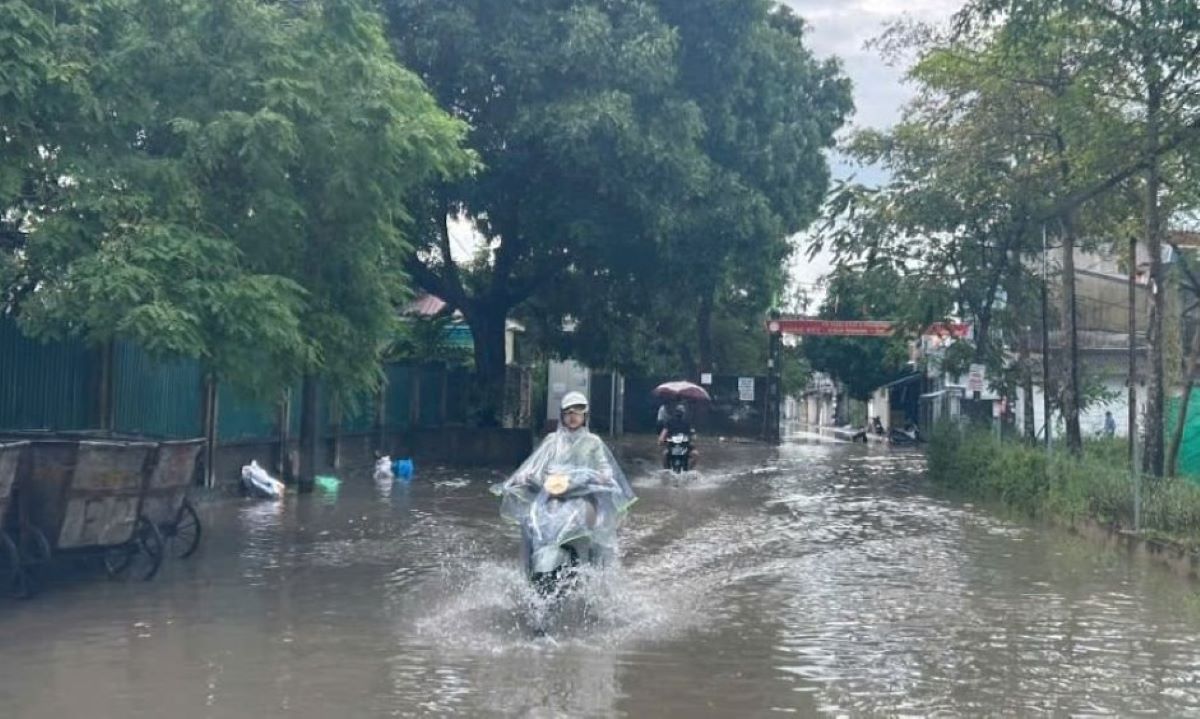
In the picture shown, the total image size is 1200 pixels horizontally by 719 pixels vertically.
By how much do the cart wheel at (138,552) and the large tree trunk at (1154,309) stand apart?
12099 mm

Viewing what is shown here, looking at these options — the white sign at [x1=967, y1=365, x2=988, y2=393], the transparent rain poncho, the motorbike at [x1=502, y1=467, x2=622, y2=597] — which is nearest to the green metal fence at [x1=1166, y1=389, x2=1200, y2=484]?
the white sign at [x1=967, y1=365, x2=988, y2=393]

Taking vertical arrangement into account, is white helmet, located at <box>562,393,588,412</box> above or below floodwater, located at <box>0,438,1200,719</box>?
above

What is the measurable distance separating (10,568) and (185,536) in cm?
344

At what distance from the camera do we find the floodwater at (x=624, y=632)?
823 cm

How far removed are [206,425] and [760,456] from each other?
781 inches

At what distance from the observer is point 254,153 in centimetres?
1265

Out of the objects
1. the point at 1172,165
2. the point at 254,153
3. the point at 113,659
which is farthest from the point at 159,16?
the point at 1172,165

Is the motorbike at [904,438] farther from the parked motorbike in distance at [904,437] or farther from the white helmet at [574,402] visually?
the white helmet at [574,402]

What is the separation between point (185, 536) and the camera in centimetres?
1452

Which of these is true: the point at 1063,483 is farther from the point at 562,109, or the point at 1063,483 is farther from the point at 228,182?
the point at 228,182

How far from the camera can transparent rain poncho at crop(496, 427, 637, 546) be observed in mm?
10172

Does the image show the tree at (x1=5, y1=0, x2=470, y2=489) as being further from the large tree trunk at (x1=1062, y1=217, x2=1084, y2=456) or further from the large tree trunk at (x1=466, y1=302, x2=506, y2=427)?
the large tree trunk at (x1=466, y1=302, x2=506, y2=427)

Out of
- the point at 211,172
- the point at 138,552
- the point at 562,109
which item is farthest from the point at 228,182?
the point at 562,109

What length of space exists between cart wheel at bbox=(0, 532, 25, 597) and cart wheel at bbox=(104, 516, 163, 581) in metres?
0.94
